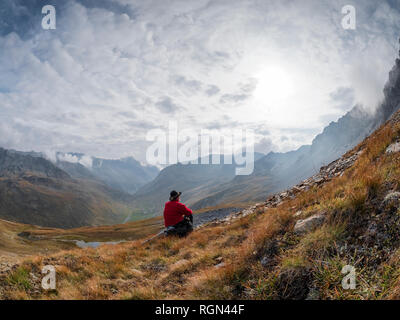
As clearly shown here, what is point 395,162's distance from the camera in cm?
573

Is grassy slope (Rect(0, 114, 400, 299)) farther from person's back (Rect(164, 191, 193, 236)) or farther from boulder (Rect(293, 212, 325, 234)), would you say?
person's back (Rect(164, 191, 193, 236))

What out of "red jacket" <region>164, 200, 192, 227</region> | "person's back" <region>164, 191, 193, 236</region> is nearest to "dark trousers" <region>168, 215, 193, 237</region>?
"person's back" <region>164, 191, 193, 236</region>

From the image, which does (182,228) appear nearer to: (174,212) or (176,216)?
(176,216)

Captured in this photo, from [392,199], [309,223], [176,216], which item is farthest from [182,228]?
[392,199]

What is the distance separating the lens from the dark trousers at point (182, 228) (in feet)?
37.0

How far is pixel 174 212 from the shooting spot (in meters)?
11.3

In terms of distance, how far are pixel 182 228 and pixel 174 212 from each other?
3.38ft

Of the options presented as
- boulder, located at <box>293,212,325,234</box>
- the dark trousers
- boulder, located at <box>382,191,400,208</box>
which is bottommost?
the dark trousers

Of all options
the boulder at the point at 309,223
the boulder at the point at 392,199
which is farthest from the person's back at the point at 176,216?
the boulder at the point at 392,199

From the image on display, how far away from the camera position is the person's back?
1122 cm

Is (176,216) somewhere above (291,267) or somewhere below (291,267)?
above

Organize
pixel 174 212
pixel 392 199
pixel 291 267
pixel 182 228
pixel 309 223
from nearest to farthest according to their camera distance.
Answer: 1. pixel 291 267
2. pixel 392 199
3. pixel 309 223
4. pixel 174 212
5. pixel 182 228
